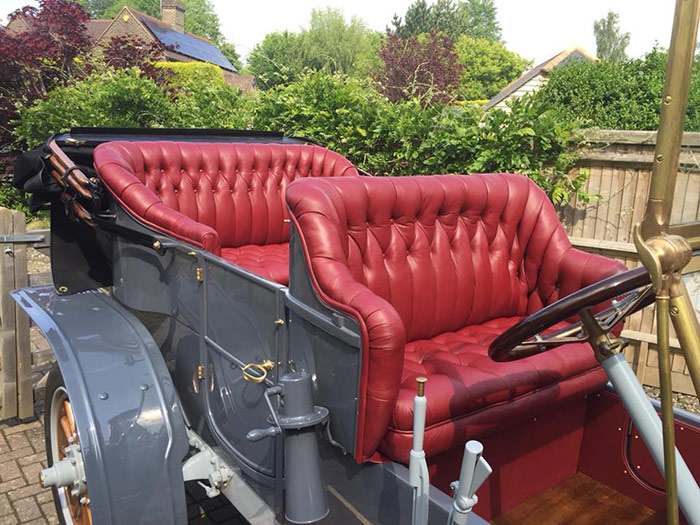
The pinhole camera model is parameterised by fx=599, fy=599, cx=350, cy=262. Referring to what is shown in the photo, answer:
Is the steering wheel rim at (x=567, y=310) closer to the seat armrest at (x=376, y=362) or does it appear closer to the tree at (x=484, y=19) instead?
the seat armrest at (x=376, y=362)

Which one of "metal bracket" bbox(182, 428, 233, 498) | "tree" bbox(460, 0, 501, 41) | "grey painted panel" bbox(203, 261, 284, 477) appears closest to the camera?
"grey painted panel" bbox(203, 261, 284, 477)


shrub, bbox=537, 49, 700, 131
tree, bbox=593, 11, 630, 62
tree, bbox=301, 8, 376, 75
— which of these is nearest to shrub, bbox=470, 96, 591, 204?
tree, bbox=593, 11, 630, 62

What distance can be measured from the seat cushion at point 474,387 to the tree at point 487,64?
4825 cm

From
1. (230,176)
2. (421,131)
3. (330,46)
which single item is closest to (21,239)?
(230,176)

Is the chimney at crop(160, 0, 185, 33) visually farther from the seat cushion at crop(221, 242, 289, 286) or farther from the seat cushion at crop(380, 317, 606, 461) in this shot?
the seat cushion at crop(380, 317, 606, 461)

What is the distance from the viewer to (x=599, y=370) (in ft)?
6.95

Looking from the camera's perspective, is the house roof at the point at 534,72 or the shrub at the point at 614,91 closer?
the shrub at the point at 614,91

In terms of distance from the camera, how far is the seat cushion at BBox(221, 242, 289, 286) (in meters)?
2.92

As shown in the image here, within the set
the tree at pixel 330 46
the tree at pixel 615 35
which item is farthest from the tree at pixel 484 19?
the tree at pixel 615 35

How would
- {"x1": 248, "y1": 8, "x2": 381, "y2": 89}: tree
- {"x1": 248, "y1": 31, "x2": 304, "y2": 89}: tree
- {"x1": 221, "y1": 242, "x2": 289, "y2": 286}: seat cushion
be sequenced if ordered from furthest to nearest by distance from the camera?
1. {"x1": 248, "y1": 31, "x2": 304, "y2": 89}: tree
2. {"x1": 248, "y1": 8, "x2": 381, "y2": 89}: tree
3. {"x1": 221, "y1": 242, "x2": 289, "y2": 286}: seat cushion

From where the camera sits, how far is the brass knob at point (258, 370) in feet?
5.59

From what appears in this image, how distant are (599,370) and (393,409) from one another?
35.0 inches

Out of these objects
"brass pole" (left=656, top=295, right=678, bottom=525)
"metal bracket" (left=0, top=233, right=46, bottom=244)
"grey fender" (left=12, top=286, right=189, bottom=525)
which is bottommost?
"grey fender" (left=12, top=286, right=189, bottom=525)

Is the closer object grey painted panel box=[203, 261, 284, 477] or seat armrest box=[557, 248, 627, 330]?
grey painted panel box=[203, 261, 284, 477]
